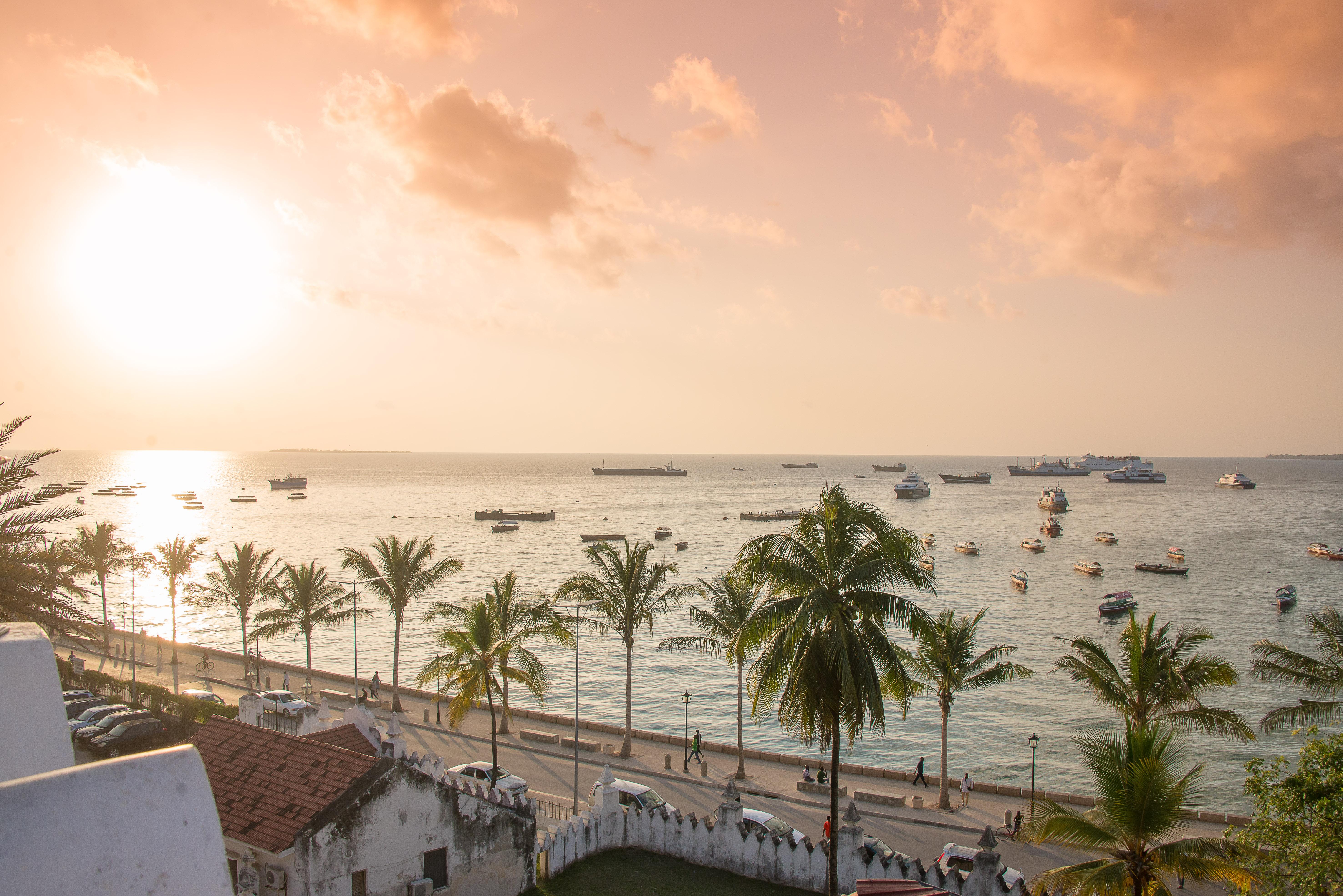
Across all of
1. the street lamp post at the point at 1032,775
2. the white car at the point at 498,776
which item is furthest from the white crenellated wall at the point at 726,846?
the street lamp post at the point at 1032,775

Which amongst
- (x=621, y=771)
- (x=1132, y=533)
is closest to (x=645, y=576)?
(x=621, y=771)

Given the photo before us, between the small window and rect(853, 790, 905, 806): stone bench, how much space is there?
17.5 metres

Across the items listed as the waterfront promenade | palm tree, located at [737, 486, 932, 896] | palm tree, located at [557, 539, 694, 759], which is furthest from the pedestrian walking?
palm tree, located at [737, 486, 932, 896]

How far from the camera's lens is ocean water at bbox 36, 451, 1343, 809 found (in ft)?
146

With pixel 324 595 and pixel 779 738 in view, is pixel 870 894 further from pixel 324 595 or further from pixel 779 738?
pixel 324 595

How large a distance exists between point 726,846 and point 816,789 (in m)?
9.98

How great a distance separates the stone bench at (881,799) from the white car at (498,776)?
13070mm

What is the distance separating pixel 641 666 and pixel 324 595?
2483 cm

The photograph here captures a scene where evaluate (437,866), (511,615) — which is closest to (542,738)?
(511,615)

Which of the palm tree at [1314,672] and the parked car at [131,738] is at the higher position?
the palm tree at [1314,672]

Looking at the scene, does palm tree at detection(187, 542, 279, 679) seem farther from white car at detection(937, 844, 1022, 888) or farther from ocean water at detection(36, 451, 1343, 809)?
white car at detection(937, 844, 1022, 888)

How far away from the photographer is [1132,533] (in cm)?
12812

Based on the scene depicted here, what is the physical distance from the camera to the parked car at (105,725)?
2923 centimetres

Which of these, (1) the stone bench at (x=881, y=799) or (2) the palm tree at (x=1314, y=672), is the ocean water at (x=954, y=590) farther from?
(2) the palm tree at (x=1314, y=672)
